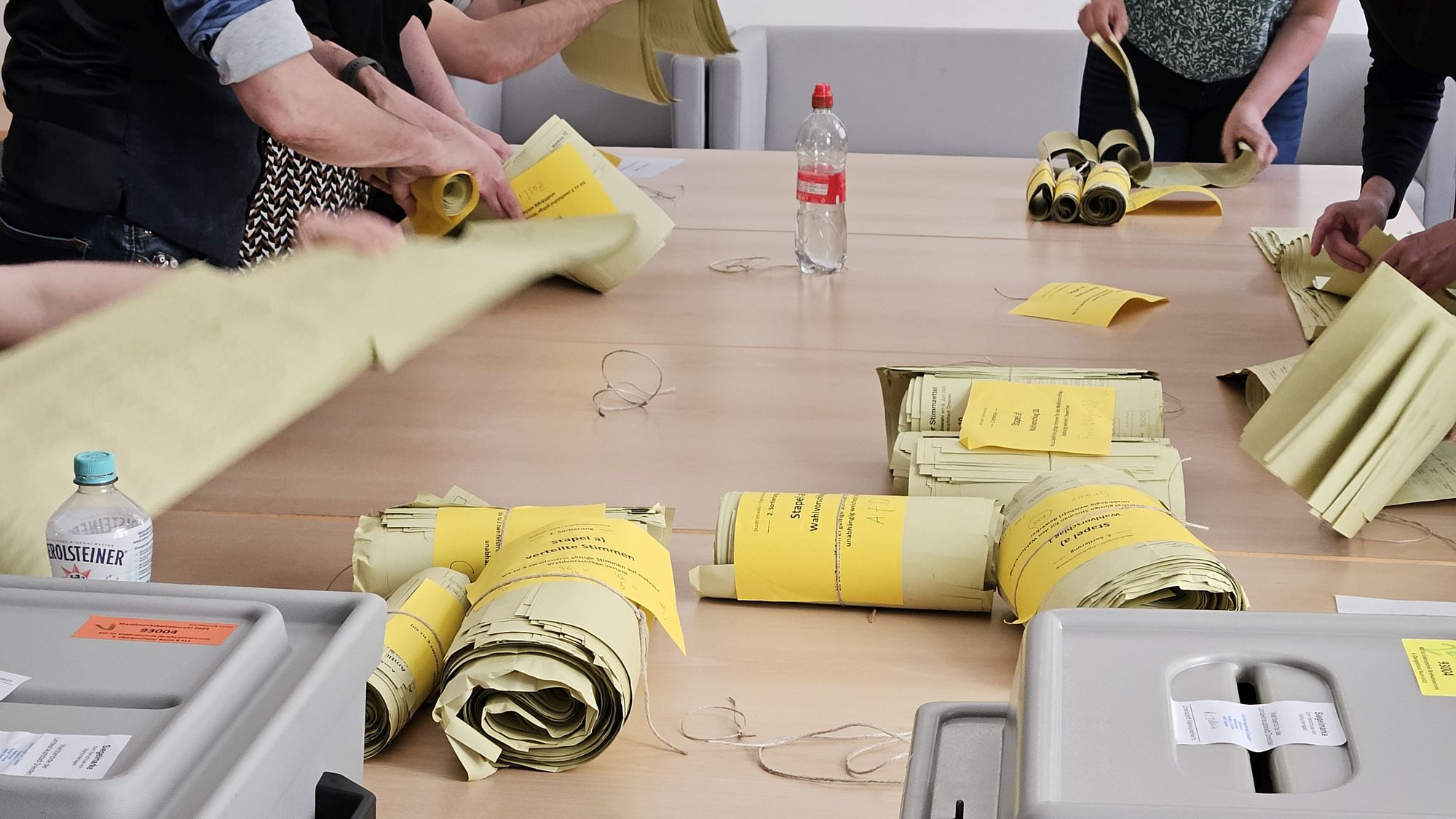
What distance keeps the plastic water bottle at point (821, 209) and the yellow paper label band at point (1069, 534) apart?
0.94m

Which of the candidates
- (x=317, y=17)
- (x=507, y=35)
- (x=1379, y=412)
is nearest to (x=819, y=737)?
(x=1379, y=412)

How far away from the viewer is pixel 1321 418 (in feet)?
3.68

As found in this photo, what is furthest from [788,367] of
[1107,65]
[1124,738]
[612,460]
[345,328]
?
[1107,65]

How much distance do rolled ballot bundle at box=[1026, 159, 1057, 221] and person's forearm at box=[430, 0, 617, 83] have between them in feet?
2.64

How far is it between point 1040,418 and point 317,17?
125 centimetres

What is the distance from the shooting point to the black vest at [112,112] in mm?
1463

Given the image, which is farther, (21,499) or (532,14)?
(532,14)

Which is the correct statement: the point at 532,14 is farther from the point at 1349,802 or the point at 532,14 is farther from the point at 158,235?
the point at 1349,802

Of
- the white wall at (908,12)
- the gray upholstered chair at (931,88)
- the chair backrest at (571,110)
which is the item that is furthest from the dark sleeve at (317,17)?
the white wall at (908,12)

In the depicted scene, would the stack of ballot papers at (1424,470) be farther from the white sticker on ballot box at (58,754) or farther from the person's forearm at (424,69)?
the person's forearm at (424,69)

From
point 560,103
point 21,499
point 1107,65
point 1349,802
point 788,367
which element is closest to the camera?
point 1349,802

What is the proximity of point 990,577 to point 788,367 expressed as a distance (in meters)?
0.60

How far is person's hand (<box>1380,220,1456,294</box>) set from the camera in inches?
57.5

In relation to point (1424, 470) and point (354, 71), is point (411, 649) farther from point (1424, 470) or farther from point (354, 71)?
point (354, 71)
